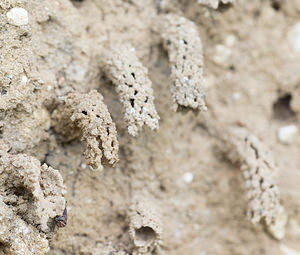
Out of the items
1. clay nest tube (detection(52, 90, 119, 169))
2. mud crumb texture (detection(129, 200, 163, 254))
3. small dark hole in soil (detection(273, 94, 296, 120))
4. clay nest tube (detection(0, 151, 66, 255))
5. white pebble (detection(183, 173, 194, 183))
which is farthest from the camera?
small dark hole in soil (detection(273, 94, 296, 120))

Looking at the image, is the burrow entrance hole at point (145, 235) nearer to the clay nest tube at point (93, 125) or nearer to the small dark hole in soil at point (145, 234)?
the small dark hole in soil at point (145, 234)

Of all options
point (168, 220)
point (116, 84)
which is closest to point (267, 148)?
point (168, 220)

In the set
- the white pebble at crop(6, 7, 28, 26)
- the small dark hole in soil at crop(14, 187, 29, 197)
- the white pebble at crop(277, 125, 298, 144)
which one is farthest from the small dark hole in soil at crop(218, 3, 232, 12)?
the small dark hole in soil at crop(14, 187, 29, 197)

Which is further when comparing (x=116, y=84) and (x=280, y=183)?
(x=280, y=183)

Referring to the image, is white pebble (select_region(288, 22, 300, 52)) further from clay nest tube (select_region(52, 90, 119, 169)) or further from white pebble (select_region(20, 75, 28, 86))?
white pebble (select_region(20, 75, 28, 86))

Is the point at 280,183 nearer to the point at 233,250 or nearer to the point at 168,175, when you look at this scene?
the point at 233,250

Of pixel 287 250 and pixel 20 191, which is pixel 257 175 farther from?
pixel 20 191

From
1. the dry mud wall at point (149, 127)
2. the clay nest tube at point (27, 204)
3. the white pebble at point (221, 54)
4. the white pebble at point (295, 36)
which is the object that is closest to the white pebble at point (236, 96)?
the dry mud wall at point (149, 127)
